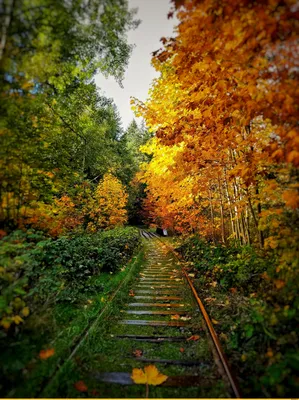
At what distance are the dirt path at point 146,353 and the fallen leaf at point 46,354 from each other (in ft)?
1.15

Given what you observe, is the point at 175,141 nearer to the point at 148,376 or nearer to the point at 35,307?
the point at 35,307

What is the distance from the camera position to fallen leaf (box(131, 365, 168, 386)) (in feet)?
10.0

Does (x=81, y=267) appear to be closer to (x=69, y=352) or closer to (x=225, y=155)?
(x=69, y=352)

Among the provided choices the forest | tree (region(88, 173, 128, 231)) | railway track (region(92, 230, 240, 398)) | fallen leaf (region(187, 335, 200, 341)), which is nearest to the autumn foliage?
the forest

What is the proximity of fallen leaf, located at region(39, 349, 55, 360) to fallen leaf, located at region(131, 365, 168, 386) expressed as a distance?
1.22 meters

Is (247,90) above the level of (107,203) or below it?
above

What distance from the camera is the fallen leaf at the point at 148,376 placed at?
10.0ft

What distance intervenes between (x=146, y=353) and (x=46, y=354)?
1.54 m

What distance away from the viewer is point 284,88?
3014 millimetres

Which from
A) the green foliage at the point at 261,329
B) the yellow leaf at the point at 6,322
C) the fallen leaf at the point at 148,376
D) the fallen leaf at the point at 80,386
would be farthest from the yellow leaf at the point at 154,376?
the yellow leaf at the point at 6,322

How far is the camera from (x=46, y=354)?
10.8 ft

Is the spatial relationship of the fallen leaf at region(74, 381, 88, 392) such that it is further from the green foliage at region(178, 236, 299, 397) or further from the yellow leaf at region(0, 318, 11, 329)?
the green foliage at region(178, 236, 299, 397)

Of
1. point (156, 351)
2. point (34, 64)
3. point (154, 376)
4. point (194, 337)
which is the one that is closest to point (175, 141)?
point (34, 64)

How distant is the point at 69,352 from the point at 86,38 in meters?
5.50
